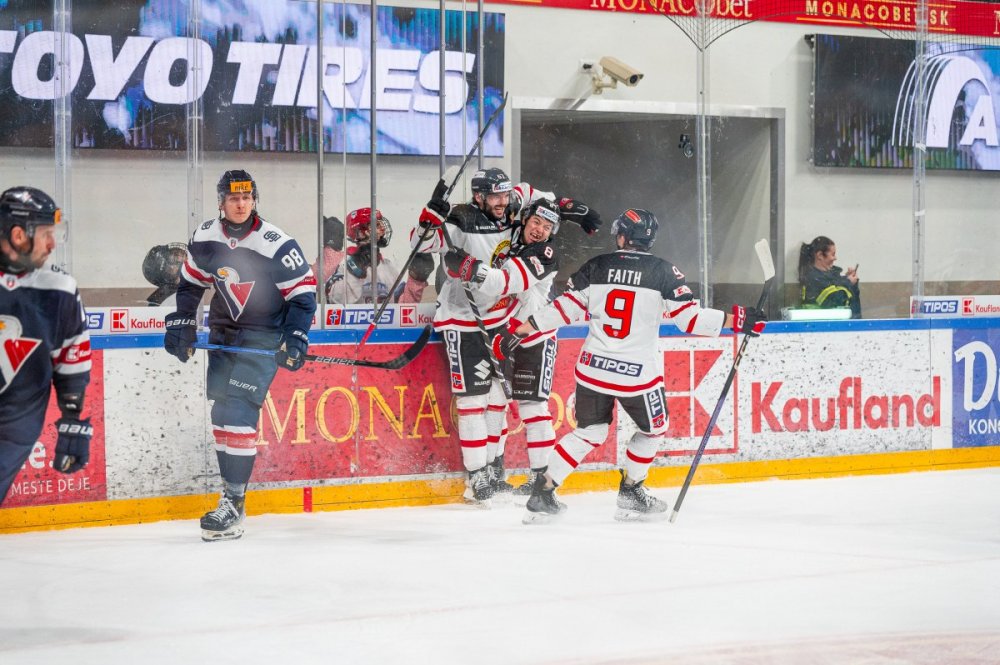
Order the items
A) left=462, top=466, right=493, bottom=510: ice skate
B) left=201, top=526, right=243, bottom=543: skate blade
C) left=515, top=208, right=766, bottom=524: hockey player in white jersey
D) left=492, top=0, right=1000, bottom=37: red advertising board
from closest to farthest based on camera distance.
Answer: left=201, top=526, right=243, bottom=543: skate blade < left=515, top=208, right=766, bottom=524: hockey player in white jersey < left=462, top=466, right=493, bottom=510: ice skate < left=492, top=0, right=1000, bottom=37: red advertising board

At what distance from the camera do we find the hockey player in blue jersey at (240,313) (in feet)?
15.0

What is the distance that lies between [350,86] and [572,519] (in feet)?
7.05

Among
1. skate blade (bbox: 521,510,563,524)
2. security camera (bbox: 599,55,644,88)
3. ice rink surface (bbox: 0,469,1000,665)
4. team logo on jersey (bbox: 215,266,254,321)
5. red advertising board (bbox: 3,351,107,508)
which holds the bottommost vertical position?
ice rink surface (bbox: 0,469,1000,665)

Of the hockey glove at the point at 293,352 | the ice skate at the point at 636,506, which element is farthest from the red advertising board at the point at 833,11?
the hockey glove at the point at 293,352

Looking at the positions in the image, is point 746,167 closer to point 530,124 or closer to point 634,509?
point 530,124

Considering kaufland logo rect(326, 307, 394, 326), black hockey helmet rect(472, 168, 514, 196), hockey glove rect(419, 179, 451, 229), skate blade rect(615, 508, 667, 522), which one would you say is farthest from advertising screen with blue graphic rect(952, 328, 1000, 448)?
kaufland logo rect(326, 307, 394, 326)

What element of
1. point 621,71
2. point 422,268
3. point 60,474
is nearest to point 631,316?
point 422,268

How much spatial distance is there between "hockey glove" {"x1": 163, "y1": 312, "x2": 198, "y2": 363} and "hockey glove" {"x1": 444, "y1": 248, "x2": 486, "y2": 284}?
43.2 inches

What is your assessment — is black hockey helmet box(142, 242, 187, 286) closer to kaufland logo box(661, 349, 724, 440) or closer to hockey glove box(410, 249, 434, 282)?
hockey glove box(410, 249, 434, 282)

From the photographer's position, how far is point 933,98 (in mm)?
6457

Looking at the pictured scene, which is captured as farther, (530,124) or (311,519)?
(530,124)

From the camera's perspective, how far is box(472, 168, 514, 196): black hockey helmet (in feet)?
17.1

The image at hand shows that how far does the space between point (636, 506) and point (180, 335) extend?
193 cm

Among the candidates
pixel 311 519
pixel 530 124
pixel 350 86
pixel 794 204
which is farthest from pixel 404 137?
pixel 794 204
